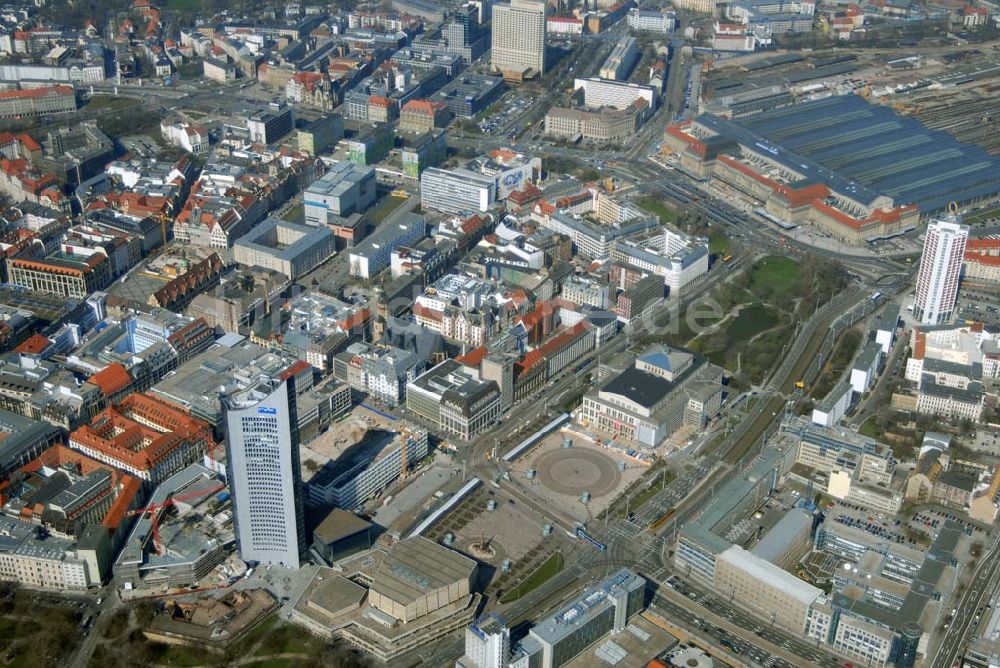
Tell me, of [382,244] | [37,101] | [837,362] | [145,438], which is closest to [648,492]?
[837,362]

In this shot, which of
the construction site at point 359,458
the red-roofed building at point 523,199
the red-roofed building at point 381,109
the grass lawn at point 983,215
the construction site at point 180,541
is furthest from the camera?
the red-roofed building at point 381,109

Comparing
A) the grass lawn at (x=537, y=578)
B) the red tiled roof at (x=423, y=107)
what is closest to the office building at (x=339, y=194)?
the red tiled roof at (x=423, y=107)

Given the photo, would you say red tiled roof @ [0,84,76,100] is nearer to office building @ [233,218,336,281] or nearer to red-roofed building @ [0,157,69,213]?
red-roofed building @ [0,157,69,213]

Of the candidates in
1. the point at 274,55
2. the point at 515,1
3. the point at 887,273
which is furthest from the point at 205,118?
the point at 887,273

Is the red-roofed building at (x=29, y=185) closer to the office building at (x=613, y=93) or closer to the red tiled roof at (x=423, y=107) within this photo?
the red tiled roof at (x=423, y=107)

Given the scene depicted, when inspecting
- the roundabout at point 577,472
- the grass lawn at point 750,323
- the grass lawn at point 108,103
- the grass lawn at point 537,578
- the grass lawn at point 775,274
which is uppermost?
the grass lawn at point 108,103
